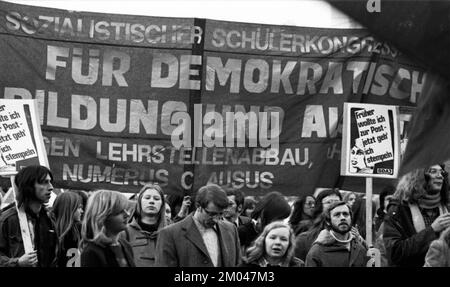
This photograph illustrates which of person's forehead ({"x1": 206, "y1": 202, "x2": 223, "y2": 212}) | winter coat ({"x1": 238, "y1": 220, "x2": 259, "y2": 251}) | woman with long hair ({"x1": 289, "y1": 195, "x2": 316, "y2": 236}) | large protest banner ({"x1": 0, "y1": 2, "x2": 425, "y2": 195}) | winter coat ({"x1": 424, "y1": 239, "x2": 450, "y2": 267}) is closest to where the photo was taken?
person's forehead ({"x1": 206, "y1": 202, "x2": 223, "y2": 212})

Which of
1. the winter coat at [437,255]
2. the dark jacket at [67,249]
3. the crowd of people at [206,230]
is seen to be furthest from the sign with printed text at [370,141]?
the dark jacket at [67,249]

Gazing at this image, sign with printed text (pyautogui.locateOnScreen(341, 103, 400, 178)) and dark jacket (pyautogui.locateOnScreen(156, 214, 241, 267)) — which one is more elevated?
sign with printed text (pyautogui.locateOnScreen(341, 103, 400, 178))

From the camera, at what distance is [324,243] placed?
23.3 feet

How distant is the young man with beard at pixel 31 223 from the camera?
257 inches

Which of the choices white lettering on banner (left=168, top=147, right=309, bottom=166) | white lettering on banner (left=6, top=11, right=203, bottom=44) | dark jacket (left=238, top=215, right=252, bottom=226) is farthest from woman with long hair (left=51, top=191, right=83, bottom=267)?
dark jacket (left=238, top=215, right=252, bottom=226)

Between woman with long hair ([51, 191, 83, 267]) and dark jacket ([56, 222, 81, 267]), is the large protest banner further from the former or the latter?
dark jacket ([56, 222, 81, 267])

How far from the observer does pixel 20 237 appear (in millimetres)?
6652

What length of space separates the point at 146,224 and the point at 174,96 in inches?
38.3

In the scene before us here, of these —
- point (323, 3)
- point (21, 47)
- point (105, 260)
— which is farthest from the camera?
point (21, 47)

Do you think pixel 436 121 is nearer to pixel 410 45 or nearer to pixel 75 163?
pixel 410 45

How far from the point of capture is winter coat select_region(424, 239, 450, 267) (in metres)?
6.66

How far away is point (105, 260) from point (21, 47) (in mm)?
2139

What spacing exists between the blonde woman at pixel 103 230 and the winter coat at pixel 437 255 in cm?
221
